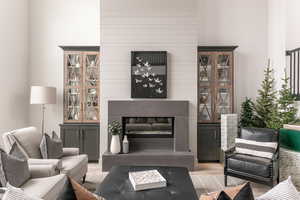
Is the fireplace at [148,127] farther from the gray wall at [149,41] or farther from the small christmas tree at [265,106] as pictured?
the small christmas tree at [265,106]

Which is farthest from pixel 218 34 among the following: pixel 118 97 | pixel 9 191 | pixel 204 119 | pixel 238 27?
pixel 9 191

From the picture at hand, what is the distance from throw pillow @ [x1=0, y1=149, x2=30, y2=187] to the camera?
1.93 m

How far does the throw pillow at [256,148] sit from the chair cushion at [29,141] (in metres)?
2.97

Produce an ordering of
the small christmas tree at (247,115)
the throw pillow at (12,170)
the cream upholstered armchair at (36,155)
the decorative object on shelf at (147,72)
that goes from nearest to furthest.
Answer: the throw pillow at (12,170)
the cream upholstered armchair at (36,155)
the decorative object on shelf at (147,72)
the small christmas tree at (247,115)

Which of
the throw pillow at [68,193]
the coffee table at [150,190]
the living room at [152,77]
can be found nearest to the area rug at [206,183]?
the living room at [152,77]

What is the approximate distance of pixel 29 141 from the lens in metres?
2.82

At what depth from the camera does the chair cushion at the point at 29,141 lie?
270 cm

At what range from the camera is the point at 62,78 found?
4961 millimetres

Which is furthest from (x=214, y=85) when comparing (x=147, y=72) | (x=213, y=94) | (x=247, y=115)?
(x=147, y=72)

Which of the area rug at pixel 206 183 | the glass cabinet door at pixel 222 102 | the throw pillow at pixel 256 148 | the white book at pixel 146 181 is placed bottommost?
the area rug at pixel 206 183

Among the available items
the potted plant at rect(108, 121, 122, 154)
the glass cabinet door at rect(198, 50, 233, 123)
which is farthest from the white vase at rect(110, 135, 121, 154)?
the glass cabinet door at rect(198, 50, 233, 123)

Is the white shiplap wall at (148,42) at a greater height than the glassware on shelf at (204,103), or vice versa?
the white shiplap wall at (148,42)

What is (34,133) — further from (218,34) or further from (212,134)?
(218,34)

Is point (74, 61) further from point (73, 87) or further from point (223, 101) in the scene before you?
point (223, 101)
